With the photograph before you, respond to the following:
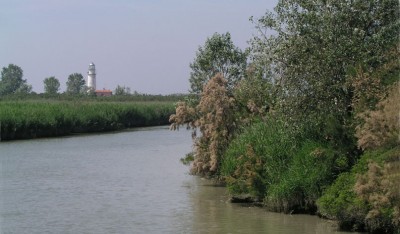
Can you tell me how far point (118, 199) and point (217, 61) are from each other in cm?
818

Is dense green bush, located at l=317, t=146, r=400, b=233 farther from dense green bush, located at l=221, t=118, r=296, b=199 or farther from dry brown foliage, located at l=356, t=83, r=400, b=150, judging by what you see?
dense green bush, located at l=221, t=118, r=296, b=199

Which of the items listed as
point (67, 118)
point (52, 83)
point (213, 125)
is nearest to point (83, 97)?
point (67, 118)

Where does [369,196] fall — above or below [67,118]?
below

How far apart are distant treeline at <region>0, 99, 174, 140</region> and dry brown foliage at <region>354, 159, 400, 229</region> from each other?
33.8m

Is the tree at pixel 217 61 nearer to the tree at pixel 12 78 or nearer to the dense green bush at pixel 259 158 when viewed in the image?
the dense green bush at pixel 259 158

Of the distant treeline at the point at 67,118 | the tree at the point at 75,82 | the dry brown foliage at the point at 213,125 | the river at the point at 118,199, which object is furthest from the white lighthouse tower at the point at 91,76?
the dry brown foliage at the point at 213,125

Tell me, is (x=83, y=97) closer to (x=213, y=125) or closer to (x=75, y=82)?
(x=75, y=82)

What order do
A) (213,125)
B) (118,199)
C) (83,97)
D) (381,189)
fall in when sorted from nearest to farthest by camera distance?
(381,189) → (118,199) → (213,125) → (83,97)

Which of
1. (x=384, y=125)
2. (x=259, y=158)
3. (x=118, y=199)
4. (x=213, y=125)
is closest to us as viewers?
(x=384, y=125)

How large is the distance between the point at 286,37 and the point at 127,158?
17.3 meters

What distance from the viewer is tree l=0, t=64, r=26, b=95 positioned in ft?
422

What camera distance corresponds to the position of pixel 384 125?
14406 mm

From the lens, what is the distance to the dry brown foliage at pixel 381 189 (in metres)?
13.6

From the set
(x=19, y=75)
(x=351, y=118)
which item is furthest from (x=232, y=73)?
(x=19, y=75)
